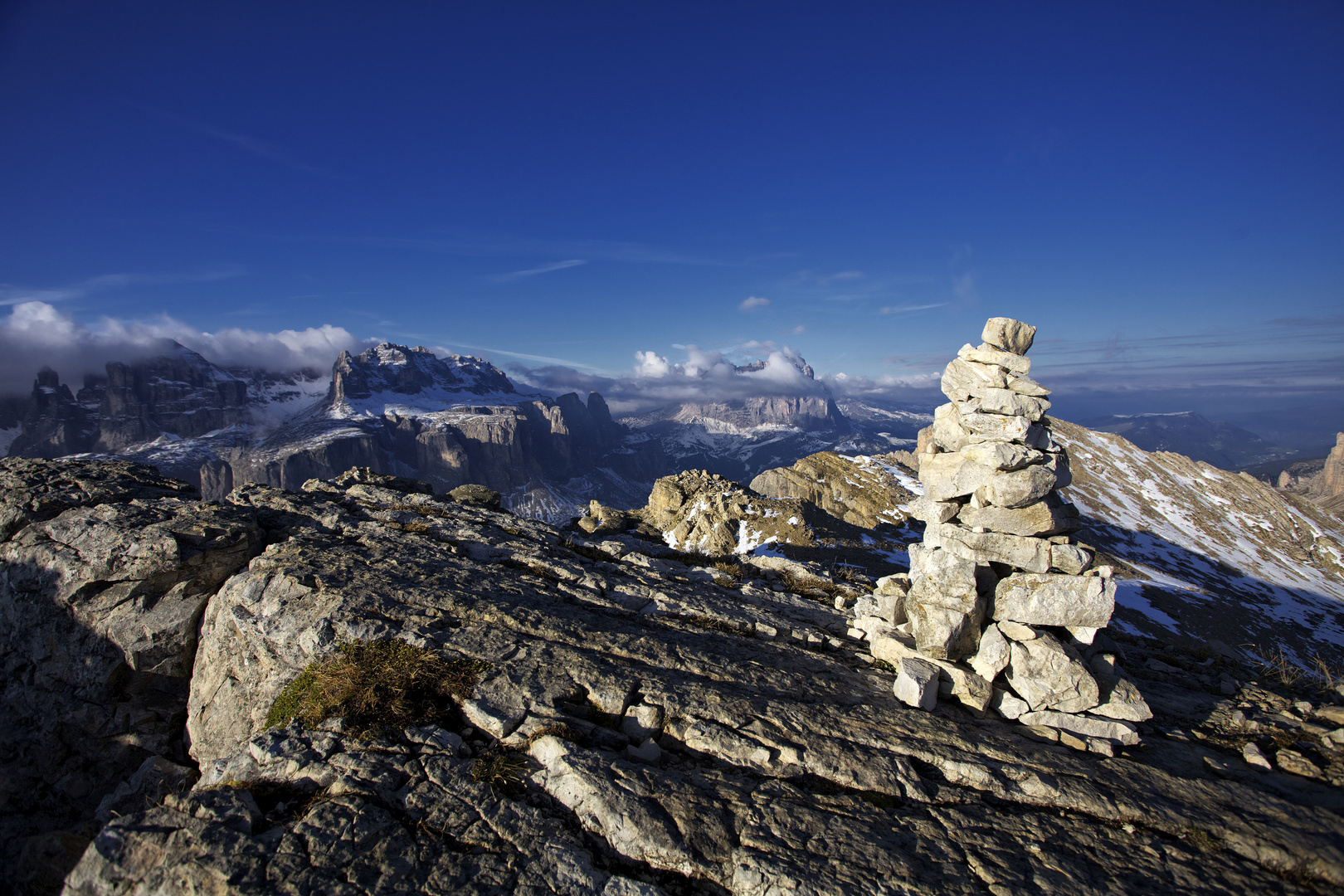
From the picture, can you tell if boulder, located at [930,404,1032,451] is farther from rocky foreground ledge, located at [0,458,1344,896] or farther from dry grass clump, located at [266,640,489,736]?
dry grass clump, located at [266,640,489,736]

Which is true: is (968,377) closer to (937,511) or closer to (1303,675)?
(937,511)

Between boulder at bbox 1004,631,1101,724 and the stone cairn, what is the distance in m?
0.03

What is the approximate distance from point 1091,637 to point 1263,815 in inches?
196

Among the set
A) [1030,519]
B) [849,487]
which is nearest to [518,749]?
[1030,519]

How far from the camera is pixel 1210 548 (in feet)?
431

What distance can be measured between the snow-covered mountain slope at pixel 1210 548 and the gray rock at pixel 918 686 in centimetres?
5183

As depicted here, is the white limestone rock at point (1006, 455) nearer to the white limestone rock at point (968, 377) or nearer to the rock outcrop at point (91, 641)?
the white limestone rock at point (968, 377)

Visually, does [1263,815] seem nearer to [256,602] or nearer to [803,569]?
[803,569]

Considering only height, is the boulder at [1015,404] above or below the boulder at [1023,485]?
above

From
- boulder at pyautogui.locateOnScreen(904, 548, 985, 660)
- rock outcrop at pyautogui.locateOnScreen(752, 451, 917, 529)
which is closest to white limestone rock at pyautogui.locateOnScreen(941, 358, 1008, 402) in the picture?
boulder at pyautogui.locateOnScreen(904, 548, 985, 660)

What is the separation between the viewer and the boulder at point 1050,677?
13.1 metres

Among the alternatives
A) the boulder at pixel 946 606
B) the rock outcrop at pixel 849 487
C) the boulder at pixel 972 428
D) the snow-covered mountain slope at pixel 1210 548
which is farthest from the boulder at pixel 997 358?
the rock outcrop at pixel 849 487

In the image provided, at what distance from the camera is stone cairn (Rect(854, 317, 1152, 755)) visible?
13.2 metres

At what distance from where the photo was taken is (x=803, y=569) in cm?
2595
